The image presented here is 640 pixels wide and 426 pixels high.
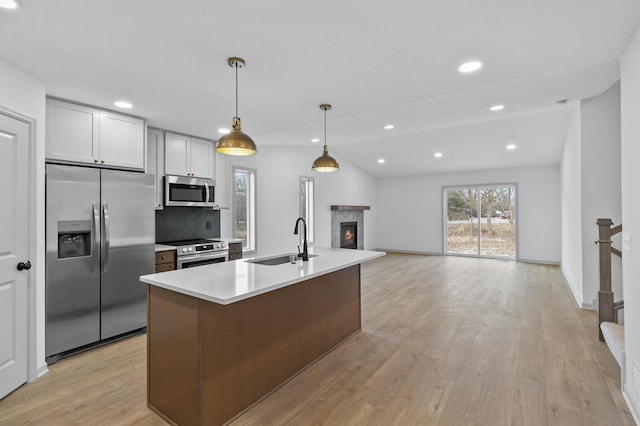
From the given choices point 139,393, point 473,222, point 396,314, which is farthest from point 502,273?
point 139,393

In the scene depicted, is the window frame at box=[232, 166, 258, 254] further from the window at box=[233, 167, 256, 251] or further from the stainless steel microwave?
the stainless steel microwave

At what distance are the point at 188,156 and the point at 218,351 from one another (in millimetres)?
3146

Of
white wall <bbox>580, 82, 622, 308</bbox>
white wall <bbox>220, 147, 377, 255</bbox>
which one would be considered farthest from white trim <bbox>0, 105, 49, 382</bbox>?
white wall <bbox>580, 82, 622, 308</bbox>

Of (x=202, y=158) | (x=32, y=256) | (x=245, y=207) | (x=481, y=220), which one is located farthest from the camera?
(x=481, y=220)

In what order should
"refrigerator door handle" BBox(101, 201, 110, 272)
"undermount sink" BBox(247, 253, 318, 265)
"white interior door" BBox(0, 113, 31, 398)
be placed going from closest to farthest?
1. "white interior door" BBox(0, 113, 31, 398)
2. "undermount sink" BBox(247, 253, 318, 265)
3. "refrigerator door handle" BBox(101, 201, 110, 272)

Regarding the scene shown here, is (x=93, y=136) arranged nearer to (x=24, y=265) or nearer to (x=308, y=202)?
(x=24, y=265)

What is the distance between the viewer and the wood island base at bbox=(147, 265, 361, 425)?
1897mm

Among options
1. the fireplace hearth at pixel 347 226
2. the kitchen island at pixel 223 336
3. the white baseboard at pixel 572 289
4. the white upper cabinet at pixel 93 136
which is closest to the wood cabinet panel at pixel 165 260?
the white upper cabinet at pixel 93 136

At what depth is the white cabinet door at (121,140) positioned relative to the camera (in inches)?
131

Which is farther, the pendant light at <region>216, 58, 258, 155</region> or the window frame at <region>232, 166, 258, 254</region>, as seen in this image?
the window frame at <region>232, 166, 258, 254</region>

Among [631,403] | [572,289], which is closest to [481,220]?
[572,289]

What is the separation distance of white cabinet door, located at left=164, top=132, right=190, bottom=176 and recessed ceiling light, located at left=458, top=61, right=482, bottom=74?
3.45 m

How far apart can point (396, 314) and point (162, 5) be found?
12.5 ft

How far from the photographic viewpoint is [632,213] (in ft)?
7.09
